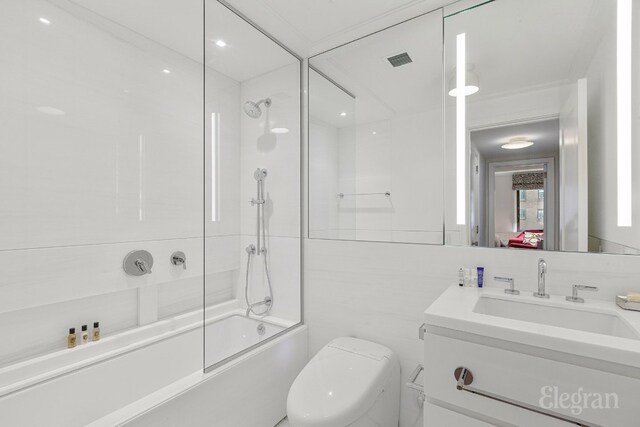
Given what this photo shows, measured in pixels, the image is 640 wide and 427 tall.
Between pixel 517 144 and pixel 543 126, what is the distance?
0.41 feet

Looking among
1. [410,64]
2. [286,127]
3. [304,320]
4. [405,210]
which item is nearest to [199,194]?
[286,127]

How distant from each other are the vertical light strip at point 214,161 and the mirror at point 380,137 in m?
0.73

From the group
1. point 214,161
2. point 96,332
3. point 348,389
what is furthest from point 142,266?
point 348,389

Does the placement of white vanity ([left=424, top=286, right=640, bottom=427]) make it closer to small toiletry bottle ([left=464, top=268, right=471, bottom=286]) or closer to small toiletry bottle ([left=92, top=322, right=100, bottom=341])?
small toiletry bottle ([left=464, top=268, right=471, bottom=286])

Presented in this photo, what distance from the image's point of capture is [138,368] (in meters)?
1.77

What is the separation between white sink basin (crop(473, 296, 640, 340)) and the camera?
1.10 m

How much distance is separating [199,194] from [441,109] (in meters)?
1.80

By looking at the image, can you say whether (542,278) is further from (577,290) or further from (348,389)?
(348,389)

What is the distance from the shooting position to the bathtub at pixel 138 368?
1.36 metres

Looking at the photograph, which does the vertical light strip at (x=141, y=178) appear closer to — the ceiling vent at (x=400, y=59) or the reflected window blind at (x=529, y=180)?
the ceiling vent at (x=400, y=59)

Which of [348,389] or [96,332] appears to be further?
[96,332]

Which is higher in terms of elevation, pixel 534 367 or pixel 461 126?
pixel 461 126

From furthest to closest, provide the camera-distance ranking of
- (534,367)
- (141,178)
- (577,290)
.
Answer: (141,178)
(577,290)
(534,367)

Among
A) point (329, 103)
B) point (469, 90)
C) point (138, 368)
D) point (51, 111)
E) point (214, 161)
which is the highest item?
point (329, 103)
